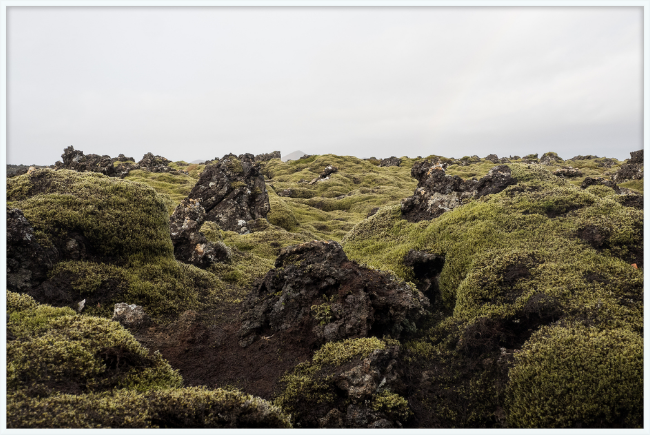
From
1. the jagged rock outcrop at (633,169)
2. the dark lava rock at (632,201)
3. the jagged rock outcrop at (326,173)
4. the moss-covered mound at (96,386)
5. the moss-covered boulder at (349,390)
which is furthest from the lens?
the jagged rock outcrop at (326,173)

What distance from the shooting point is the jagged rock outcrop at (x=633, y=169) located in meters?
36.5

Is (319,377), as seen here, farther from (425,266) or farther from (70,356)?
(425,266)

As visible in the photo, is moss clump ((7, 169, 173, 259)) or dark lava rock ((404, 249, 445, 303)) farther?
dark lava rock ((404, 249, 445, 303))

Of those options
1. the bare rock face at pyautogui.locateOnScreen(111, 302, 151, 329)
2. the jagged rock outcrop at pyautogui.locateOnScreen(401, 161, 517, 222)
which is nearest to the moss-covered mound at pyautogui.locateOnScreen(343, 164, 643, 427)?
the jagged rock outcrop at pyautogui.locateOnScreen(401, 161, 517, 222)

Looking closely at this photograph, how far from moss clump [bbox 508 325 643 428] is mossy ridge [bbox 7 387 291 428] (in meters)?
4.34

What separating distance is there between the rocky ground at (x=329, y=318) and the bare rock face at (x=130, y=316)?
39 millimetres

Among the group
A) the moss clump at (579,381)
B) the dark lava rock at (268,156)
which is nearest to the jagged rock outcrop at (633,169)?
the moss clump at (579,381)

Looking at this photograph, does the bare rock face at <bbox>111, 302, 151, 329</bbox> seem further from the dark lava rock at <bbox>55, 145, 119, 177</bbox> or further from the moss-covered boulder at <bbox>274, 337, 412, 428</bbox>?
the dark lava rock at <bbox>55, 145, 119, 177</bbox>

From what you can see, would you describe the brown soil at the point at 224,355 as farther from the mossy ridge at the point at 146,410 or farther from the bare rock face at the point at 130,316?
the mossy ridge at the point at 146,410

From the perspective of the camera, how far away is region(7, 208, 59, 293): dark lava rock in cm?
970

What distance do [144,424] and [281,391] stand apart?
9.06 ft

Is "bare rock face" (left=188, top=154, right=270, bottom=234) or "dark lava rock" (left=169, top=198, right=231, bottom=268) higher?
"bare rock face" (left=188, top=154, right=270, bottom=234)

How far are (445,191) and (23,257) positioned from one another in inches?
683

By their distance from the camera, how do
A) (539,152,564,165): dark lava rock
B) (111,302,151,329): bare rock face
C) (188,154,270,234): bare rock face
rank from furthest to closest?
(539,152,564,165): dark lava rock, (188,154,270,234): bare rock face, (111,302,151,329): bare rock face
